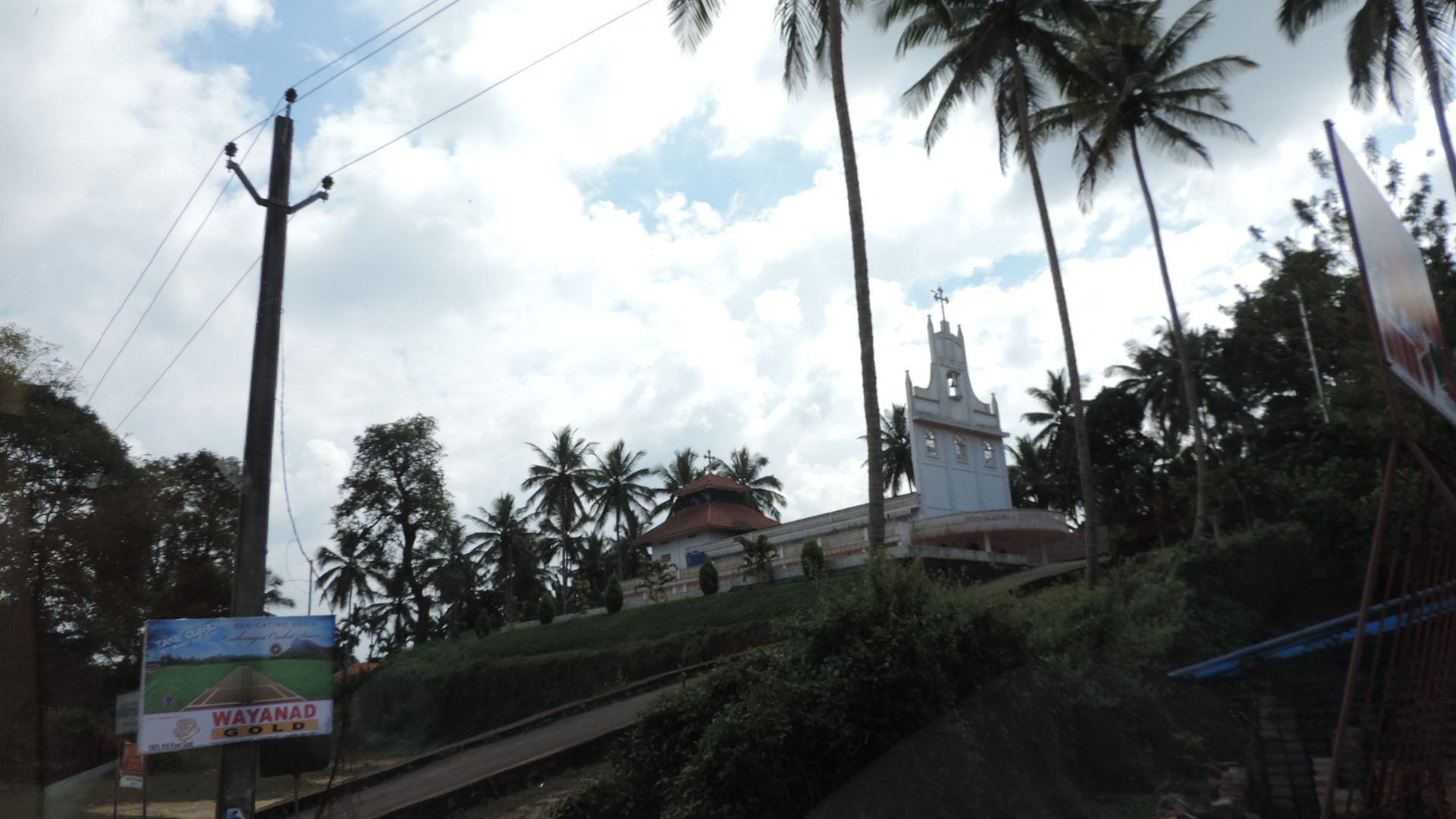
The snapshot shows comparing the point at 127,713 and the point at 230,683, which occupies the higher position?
the point at 230,683

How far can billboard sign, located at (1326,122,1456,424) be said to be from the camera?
5582 mm

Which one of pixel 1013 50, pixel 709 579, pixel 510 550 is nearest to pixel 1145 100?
pixel 1013 50

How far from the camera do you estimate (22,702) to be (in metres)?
12.2

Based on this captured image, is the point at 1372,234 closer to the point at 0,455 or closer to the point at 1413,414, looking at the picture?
the point at 1413,414

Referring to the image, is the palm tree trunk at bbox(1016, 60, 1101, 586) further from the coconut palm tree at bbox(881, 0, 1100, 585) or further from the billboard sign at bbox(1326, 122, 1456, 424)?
the billboard sign at bbox(1326, 122, 1456, 424)

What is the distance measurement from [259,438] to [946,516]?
20738mm

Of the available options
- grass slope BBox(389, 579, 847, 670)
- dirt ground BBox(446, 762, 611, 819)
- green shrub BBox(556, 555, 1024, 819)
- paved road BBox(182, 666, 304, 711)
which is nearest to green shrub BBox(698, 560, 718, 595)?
grass slope BBox(389, 579, 847, 670)

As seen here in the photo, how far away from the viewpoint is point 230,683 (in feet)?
22.6

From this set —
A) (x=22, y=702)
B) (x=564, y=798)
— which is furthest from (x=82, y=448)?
(x=564, y=798)

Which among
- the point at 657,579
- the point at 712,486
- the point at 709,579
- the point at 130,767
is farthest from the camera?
the point at 712,486

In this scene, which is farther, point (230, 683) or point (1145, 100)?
point (1145, 100)

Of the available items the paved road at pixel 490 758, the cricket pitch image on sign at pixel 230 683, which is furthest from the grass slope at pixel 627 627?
the cricket pitch image on sign at pixel 230 683

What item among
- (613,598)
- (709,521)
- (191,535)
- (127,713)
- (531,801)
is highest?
(709,521)

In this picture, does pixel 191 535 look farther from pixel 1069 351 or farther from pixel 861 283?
pixel 1069 351
